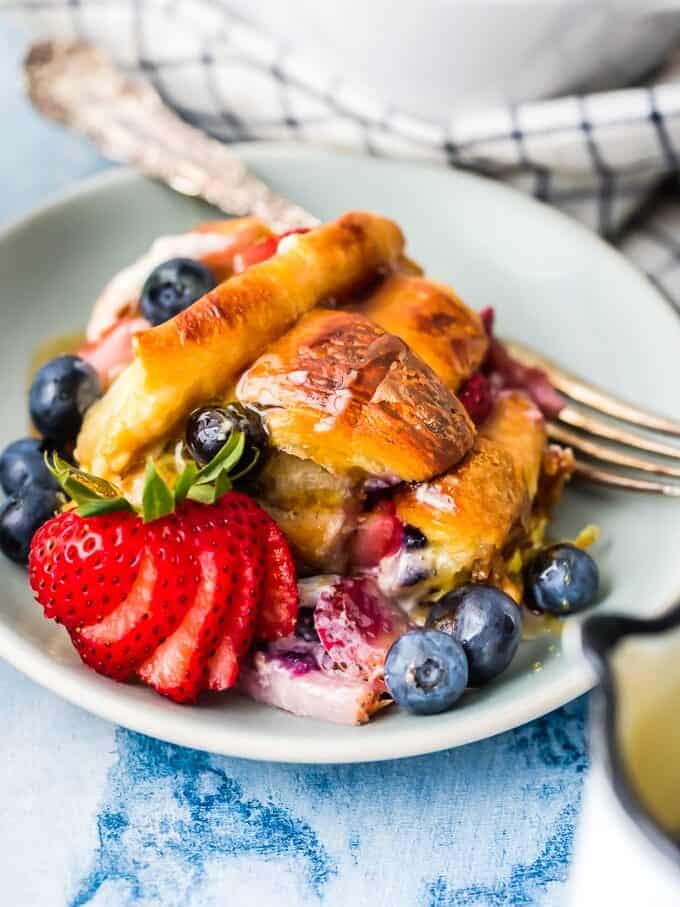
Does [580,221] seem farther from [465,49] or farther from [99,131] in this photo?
[99,131]

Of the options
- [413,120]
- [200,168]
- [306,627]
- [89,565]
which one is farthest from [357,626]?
[413,120]

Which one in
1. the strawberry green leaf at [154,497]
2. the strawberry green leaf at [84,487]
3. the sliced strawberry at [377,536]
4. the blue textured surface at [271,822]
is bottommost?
the blue textured surface at [271,822]

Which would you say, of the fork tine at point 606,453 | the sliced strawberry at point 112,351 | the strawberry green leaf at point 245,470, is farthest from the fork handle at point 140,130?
A: the strawberry green leaf at point 245,470

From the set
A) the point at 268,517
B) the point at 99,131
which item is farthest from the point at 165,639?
the point at 99,131

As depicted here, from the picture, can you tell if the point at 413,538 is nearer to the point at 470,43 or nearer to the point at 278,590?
the point at 278,590

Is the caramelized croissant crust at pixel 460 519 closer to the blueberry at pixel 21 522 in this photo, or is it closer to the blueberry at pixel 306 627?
the blueberry at pixel 306 627

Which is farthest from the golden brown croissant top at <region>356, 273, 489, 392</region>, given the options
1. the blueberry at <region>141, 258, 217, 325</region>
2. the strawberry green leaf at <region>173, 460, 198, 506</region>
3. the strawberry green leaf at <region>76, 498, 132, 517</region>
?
the strawberry green leaf at <region>76, 498, 132, 517</region>
